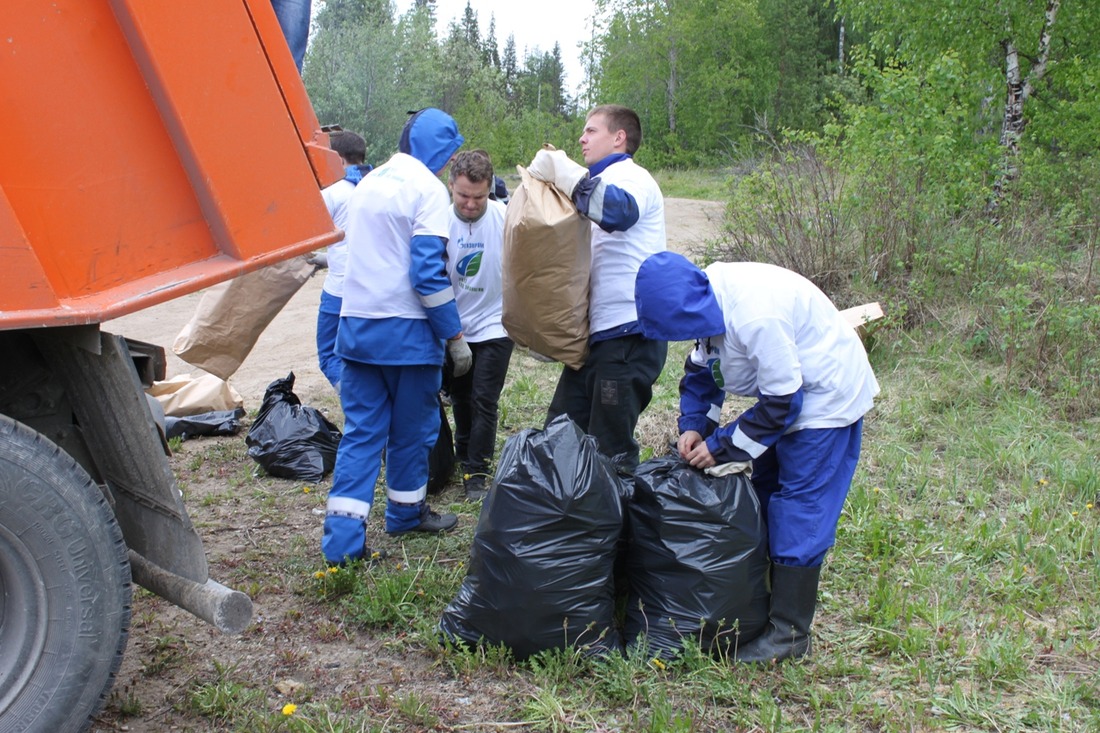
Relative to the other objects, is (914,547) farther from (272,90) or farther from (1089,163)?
(1089,163)

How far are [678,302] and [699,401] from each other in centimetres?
63

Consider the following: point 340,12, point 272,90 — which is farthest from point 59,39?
point 340,12

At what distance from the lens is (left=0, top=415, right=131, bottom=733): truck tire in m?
2.21

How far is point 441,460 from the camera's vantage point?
15.9 feet

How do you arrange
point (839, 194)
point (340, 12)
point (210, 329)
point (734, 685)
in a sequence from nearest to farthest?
point (734, 685) < point (210, 329) < point (839, 194) < point (340, 12)

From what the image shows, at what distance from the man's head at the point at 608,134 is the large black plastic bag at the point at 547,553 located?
1595mm

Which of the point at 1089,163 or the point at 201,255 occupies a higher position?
the point at 201,255

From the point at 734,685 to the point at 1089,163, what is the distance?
869cm

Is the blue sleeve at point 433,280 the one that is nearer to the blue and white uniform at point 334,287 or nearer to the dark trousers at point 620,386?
the dark trousers at point 620,386

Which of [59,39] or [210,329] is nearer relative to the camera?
[59,39]

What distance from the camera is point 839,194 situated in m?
8.14

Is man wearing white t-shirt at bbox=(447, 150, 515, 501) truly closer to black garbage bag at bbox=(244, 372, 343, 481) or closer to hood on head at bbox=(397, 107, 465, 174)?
hood on head at bbox=(397, 107, 465, 174)

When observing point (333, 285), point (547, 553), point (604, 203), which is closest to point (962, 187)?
point (604, 203)

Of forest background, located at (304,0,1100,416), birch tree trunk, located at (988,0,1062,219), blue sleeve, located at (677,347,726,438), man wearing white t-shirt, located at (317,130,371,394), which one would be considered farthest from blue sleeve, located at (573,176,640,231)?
birch tree trunk, located at (988,0,1062,219)
